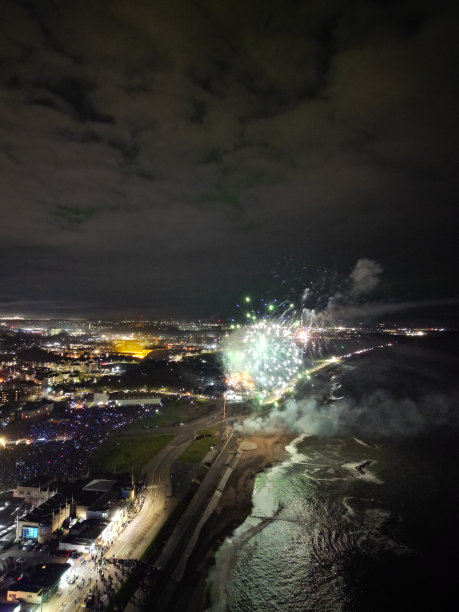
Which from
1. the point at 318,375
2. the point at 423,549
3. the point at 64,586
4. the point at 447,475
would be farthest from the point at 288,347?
the point at 64,586

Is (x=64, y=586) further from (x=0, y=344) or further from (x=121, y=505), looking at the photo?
(x=0, y=344)

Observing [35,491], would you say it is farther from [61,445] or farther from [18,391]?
[18,391]

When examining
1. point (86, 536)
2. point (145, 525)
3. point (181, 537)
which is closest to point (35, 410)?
point (145, 525)

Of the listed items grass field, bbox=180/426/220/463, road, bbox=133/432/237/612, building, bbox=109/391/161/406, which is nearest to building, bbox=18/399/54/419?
building, bbox=109/391/161/406

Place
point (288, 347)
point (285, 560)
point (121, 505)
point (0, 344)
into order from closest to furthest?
point (285, 560) < point (121, 505) < point (288, 347) < point (0, 344)

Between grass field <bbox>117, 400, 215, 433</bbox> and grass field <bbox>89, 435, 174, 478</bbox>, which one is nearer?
grass field <bbox>89, 435, 174, 478</bbox>

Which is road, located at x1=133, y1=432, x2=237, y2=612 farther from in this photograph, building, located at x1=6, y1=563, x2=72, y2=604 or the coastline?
building, located at x1=6, y1=563, x2=72, y2=604
